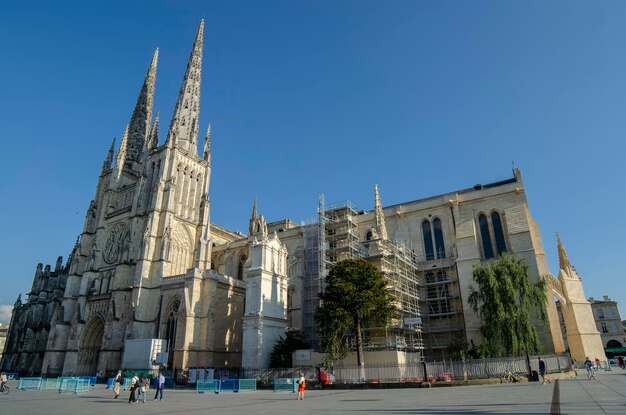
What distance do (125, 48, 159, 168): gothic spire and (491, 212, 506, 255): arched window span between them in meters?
41.0

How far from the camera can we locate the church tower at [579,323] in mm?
26406

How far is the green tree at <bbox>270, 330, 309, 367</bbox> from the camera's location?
25.4m

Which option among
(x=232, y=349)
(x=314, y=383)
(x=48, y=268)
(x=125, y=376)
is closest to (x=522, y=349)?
(x=314, y=383)

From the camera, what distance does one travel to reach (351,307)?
2361 cm

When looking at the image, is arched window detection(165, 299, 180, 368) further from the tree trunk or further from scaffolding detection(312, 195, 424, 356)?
the tree trunk

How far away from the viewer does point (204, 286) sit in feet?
104

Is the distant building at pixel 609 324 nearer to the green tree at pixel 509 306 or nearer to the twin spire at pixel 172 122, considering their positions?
the green tree at pixel 509 306

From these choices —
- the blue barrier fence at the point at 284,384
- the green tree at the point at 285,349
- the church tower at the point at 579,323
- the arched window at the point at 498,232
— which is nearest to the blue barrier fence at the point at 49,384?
the green tree at the point at 285,349

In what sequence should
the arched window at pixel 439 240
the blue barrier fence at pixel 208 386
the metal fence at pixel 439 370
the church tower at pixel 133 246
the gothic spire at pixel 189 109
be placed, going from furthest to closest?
the gothic spire at pixel 189 109 → the church tower at pixel 133 246 → the arched window at pixel 439 240 → the blue barrier fence at pixel 208 386 → the metal fence at pixel 439 370

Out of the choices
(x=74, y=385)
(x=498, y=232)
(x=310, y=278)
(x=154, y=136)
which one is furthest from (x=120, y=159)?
(x=498, y=232)

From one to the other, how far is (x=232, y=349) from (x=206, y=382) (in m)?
12.0

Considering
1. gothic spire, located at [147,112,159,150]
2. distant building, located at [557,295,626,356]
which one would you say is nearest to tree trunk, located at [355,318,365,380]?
gothic spire, located at [147,112,159,150]

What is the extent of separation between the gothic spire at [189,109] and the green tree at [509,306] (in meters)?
33.0

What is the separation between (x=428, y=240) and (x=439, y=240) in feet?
3.05
